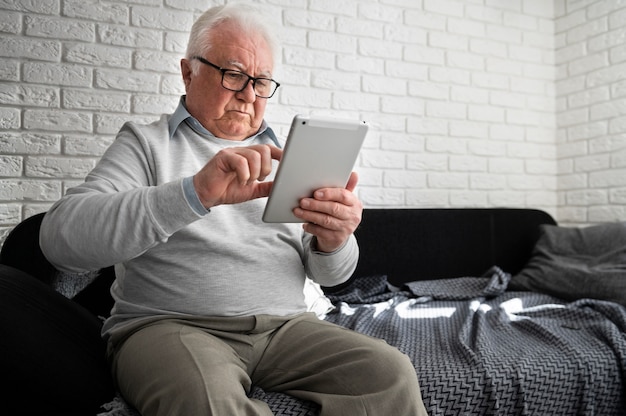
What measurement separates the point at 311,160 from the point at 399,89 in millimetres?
1641

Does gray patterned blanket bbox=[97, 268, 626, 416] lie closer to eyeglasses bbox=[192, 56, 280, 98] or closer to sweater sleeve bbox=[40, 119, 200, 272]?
sweater sleeve bbox=[40, 119, 200, 272]

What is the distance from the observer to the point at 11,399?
1039mm

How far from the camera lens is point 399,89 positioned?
8.69 feet

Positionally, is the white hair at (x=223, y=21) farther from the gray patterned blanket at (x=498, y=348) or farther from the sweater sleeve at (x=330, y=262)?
the gray patterned blanket at (x=498, y=348)

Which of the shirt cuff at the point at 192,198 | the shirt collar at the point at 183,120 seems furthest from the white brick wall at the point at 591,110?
the shirt cuff at the point at 192,198

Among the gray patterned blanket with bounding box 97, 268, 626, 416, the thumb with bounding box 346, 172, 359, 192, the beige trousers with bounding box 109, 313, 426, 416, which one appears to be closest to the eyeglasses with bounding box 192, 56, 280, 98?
the thumb with bounding box 346, 172, 359, 192

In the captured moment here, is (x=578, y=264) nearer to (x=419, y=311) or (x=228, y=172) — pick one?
(x=419, y=311)

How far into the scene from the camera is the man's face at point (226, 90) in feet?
4.67

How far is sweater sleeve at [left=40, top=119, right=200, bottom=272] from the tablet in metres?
0.20

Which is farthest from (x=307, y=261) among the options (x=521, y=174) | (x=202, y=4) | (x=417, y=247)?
(x=521, y=174)

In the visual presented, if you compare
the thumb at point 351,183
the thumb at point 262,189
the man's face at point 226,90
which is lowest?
the thumb at point 262,189

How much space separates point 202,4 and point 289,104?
53 centimetres

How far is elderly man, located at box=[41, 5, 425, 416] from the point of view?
41.4 inches

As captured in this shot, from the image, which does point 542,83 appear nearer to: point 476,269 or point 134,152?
point 476,269
